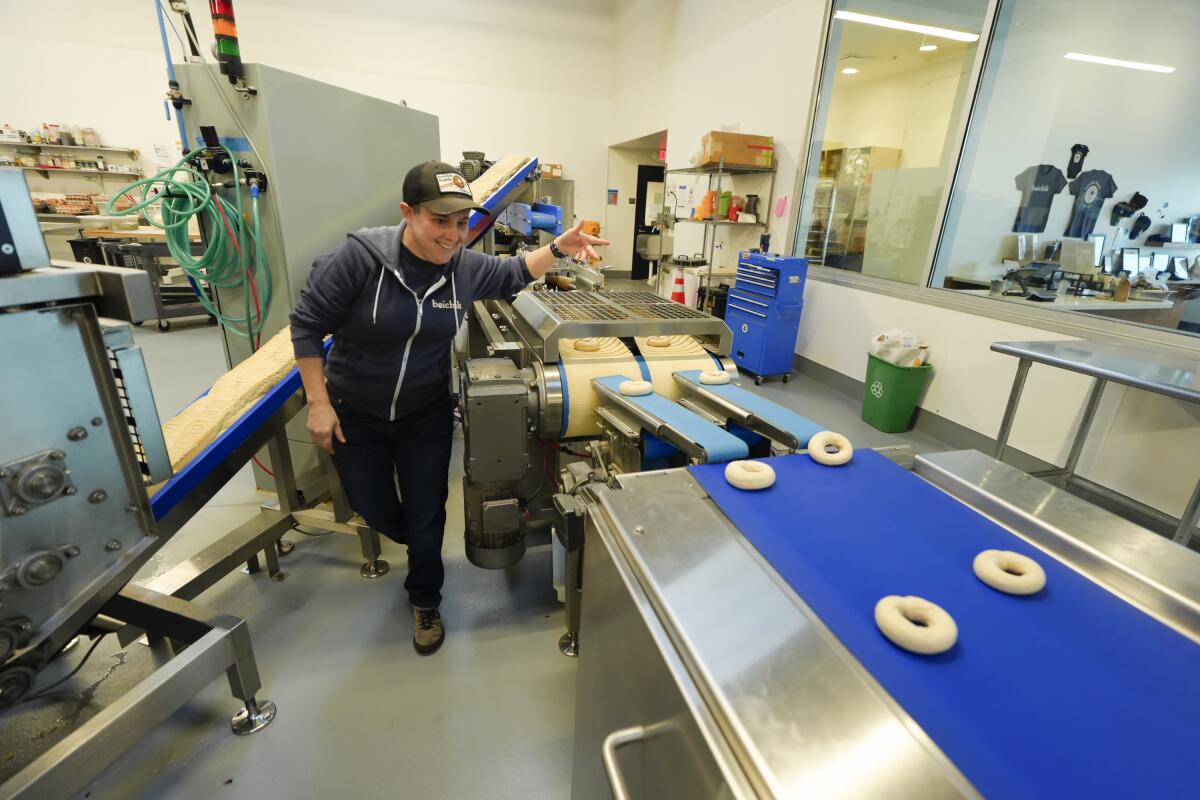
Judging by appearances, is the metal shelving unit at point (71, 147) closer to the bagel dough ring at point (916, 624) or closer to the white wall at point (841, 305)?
the white wall at point (841, 305)

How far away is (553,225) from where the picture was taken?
3.28 metres

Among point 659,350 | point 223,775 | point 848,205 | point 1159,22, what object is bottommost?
point 223,775

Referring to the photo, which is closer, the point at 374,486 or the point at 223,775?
the point at 223,775

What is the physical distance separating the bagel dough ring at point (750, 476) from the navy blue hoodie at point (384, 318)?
3.14 feet

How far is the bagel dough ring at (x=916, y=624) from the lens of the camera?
1.71 ft

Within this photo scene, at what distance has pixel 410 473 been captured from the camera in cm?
156

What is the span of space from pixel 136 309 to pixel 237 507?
181 cm

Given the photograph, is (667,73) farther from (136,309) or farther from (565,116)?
(136,309)

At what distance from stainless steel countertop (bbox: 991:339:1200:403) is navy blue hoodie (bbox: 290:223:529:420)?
2.08m

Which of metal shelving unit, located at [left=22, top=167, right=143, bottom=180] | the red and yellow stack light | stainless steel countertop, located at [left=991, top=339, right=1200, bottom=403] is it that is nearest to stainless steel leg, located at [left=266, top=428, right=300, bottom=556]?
the red and yellow stack light

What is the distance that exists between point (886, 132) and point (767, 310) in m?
2.06

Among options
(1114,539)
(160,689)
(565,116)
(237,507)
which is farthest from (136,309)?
(565,116)

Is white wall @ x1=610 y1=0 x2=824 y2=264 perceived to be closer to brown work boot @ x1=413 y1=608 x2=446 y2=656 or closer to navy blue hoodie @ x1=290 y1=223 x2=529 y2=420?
navy blue hoodie @ x1=290 y1=223 x2=529 y2=420

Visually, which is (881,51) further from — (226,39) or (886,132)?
(226,39)
